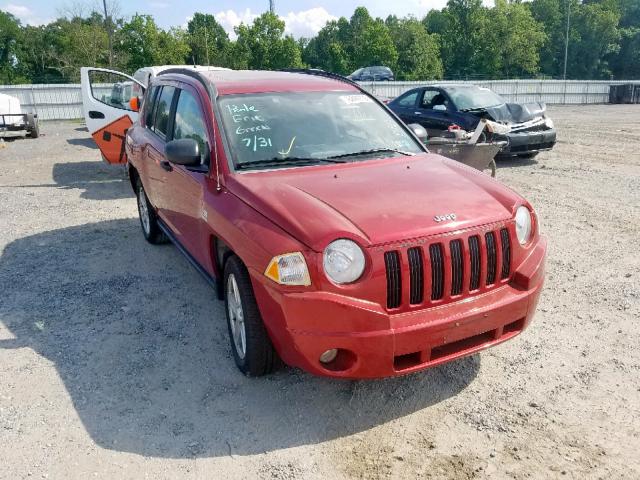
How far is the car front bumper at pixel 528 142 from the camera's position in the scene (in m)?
10.9

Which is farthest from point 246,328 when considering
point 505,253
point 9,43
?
point 9,43

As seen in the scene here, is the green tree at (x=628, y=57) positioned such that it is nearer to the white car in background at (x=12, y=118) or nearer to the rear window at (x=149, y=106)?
the white car in background at (x=12, y=118)

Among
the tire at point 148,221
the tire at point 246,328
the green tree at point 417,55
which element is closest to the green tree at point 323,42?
the green tree at point 417,55

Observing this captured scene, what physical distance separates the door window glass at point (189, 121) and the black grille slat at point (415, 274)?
5.84ft

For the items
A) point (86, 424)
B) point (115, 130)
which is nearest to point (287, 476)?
point (86, 424)

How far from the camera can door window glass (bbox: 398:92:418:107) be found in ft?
41.3

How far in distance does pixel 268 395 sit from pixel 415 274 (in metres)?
1.22

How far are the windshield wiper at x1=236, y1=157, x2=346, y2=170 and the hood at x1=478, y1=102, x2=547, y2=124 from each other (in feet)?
26.0

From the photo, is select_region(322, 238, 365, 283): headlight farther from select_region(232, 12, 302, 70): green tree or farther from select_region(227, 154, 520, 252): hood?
select_region(232, 12, 302, 70): green tree

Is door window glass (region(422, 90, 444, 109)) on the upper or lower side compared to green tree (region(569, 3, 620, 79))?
lower

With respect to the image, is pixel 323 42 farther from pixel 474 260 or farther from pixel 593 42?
pixel 474 260

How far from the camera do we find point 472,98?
11633 mm

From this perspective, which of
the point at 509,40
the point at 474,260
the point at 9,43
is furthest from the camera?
the point at 9,43

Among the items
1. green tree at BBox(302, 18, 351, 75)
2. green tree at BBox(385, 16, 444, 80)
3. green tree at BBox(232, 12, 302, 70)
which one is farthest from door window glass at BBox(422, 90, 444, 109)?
green tree at BBox(302, 18, 351, 75)
